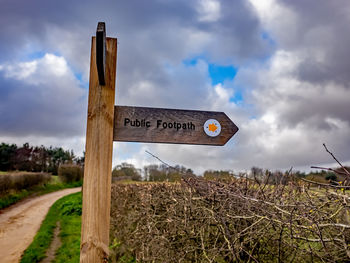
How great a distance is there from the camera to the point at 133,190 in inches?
267

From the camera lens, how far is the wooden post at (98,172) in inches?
96.0

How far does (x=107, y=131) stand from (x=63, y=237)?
880 cm

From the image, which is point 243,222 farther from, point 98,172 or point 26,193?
point 26,193

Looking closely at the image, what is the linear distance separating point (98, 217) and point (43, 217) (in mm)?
13537

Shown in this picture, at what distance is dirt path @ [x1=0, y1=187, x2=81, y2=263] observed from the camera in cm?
852

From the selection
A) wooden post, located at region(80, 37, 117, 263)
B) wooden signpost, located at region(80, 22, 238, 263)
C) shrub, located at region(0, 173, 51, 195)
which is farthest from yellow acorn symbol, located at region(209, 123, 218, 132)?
shrub, located at region(0, 173, 51, 195)

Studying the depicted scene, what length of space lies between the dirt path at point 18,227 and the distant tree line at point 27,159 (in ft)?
123

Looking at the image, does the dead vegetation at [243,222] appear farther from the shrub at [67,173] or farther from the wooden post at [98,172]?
the shrub at [67,173]

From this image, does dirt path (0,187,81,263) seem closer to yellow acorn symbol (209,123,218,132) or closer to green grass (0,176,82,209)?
green grass (0,176,82,209)

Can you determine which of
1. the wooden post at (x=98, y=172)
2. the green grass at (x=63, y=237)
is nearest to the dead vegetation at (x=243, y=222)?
the wooden post at (x=98, y=172)

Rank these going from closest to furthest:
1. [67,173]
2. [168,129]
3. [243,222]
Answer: [168,129], [243,222], [67,173]

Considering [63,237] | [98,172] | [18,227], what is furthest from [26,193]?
[98,172]

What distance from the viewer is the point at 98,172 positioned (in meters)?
2.49

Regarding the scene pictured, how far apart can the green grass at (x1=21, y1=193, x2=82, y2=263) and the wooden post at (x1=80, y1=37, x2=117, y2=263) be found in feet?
17.3
